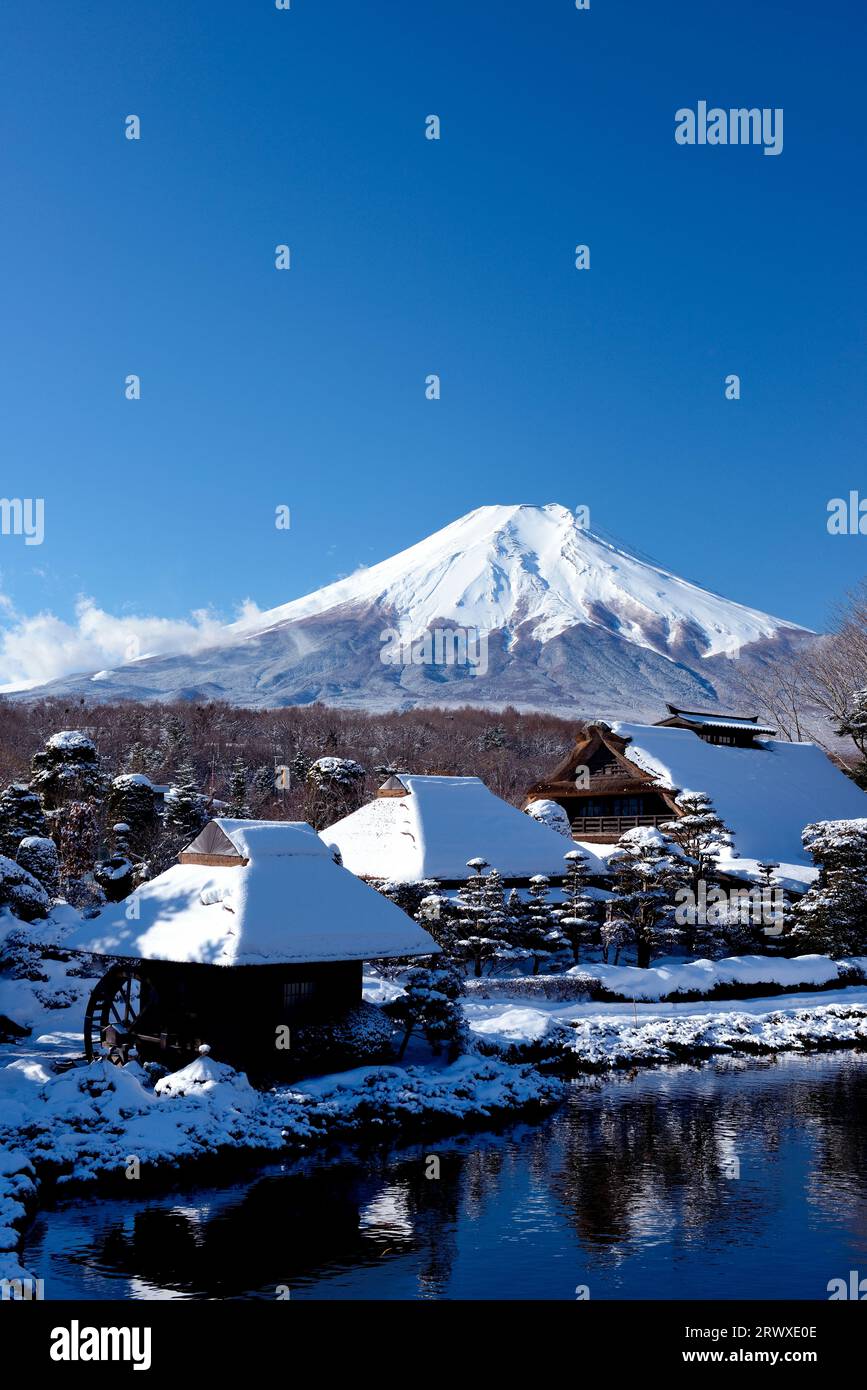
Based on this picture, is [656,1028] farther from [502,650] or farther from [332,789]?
[502,650]

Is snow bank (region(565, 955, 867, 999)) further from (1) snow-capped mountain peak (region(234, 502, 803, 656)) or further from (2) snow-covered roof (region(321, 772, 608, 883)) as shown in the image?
(1) snow-capped mountain peak (region(234, 502, 803, 656))

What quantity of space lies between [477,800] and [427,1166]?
20.6m

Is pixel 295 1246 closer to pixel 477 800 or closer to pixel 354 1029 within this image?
pixel 354 1029

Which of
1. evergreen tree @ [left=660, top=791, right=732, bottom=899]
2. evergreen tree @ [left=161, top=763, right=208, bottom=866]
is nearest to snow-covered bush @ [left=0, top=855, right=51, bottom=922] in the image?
evergreen tree @ [left=161, top=763, right=208, bottom=866]

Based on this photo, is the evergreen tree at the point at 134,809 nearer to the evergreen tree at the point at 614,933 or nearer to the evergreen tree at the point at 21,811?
the evergreen tree at the point at 21,811

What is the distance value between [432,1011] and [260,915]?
4.19 meters

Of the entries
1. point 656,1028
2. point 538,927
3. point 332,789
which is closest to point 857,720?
point 332,789

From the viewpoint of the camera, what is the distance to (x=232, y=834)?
70.1ft

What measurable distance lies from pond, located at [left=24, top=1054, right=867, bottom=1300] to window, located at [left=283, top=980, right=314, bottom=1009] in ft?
12.8

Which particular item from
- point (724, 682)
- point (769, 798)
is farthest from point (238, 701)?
point (769, 798)

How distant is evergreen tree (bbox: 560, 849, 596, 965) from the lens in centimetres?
3155

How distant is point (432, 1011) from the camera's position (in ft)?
70.8

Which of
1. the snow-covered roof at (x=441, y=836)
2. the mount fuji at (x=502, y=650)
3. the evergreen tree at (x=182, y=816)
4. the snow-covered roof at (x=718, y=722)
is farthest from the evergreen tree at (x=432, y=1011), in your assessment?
the mount fuji at (x=502, y=650)

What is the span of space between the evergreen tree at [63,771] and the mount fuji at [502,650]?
9852 cm
